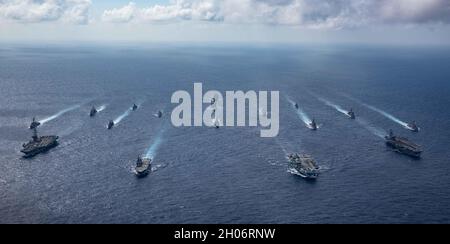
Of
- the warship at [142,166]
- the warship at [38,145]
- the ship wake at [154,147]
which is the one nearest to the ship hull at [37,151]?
the warship at [38,145]

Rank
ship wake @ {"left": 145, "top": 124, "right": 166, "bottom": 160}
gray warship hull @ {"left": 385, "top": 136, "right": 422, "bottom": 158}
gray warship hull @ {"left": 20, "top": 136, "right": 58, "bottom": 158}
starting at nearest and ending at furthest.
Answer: gray warship hull @ {"left": 20, "top": 136, "right": 58, "bottom": 158}
ship wake @ {"left": 145, "top": 124, "right": 166, "bottom": 160}
gray warship hull @ {"left": 385, "top": 136, "right": 422, "bottom": 158}

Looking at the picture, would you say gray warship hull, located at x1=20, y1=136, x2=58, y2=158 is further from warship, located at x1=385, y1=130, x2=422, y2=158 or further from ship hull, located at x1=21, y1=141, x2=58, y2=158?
warship, located at x1=385, y1=130, x2=422, y2=158

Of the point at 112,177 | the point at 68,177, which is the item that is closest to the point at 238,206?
the point at 112,177

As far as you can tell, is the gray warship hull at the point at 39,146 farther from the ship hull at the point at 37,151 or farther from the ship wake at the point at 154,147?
the ship wake at the point at 154,147

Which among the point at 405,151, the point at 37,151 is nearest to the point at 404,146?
the point at 405,151

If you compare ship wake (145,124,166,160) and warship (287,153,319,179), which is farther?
ship wake (145,124,166,160)

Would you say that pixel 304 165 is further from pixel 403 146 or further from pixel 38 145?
pixel 38 145

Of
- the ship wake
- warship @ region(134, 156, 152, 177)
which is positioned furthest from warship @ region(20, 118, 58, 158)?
warship @ region(134, 156, 152, 177)
